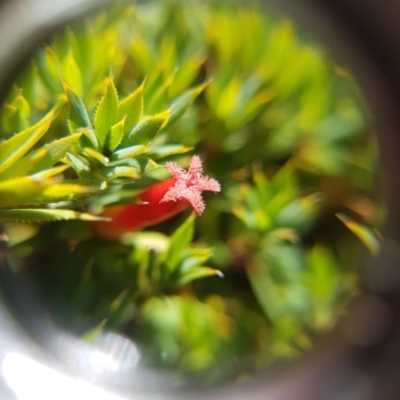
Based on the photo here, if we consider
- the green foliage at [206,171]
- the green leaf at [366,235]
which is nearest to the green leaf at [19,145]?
the green foliage at [206,171]

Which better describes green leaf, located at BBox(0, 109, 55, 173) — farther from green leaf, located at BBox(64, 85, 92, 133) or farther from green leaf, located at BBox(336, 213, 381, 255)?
green leaf, located at BBox(336, 213, 381, 255)

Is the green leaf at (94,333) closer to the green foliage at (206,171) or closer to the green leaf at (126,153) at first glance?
the green foliage at (206,171)

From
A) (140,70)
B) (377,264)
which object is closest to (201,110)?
(140,70)

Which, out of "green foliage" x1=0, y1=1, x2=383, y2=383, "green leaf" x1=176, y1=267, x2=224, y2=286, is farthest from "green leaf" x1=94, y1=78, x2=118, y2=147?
"green leaf" x1=176, y1=267, x2=224, y2=286

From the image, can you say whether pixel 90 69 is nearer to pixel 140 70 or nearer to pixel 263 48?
pixel 140 70

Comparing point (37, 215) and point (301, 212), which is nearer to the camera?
point (37, 215)

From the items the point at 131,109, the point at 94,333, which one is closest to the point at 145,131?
the point at 131,109

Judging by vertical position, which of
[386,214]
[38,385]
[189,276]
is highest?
[386,214]

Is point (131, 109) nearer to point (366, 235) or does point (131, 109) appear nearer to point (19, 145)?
point (19, 145)
